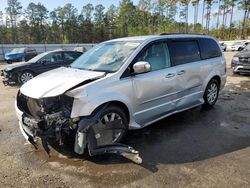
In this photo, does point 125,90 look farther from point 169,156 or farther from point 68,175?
point 68,175

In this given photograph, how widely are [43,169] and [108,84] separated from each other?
A: 1526mm

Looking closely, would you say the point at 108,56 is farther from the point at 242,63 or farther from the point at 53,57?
the point at 242,63

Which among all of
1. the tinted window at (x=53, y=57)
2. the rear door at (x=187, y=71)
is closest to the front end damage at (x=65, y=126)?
the rear door at (x=187, y=71)

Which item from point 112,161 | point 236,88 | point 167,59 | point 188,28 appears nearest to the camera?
point 112,161

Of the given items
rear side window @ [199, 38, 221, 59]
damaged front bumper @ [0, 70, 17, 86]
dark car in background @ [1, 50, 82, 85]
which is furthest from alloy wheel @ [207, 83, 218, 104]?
damaged front bumper @ [0, 70, 17, 86]

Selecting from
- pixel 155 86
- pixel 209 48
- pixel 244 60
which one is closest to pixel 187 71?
pixel 155 86

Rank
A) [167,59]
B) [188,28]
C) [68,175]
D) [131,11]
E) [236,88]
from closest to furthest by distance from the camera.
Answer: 1. [68,175]
2. [167,59]
3. [236,88]
4. [188,28]
5. [131,11]

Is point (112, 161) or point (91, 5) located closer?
point (112, 161)

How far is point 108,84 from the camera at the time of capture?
3.90 meters

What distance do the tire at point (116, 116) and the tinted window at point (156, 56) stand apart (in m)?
0.96

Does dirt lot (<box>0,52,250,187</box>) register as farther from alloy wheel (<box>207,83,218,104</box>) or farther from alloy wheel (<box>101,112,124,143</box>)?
alloy wheel (<box>207,83,218,104</box>)

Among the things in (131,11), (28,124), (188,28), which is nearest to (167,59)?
(28,124)

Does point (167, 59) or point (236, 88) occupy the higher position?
point (167, 59)

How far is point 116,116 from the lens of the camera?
4070mm
